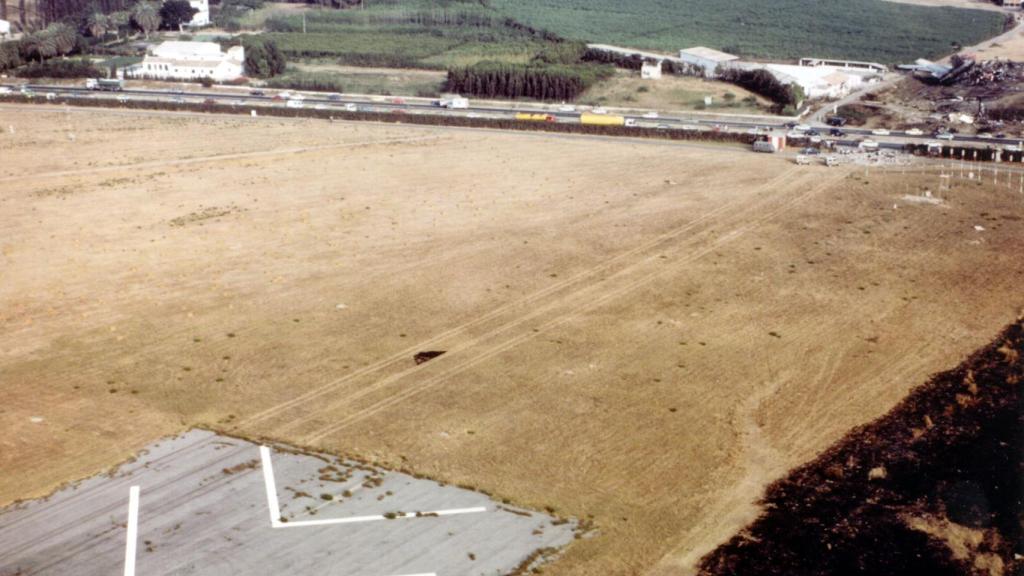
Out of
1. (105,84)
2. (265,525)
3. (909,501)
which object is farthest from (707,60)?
(265,525)

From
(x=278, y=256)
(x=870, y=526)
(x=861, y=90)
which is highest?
(x=861, y=90)

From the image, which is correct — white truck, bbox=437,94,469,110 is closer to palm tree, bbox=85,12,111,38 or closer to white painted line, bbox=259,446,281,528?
white painted line, bbox=259,446,281,528

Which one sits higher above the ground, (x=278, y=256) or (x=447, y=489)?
(x=278, y=256)

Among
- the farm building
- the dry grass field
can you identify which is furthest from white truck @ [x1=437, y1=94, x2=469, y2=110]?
the farm building

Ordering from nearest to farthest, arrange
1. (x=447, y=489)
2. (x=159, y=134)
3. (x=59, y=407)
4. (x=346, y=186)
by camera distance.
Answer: (x=447, y=489), (x=59, y=407), (x=346, y=186), (x=159, y=134)

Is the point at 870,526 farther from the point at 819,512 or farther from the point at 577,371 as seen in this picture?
the point at 577,371

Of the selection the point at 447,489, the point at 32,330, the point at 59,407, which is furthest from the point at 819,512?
the point at 32,330

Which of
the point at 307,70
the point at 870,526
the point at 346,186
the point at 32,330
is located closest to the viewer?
the point at 870,526
